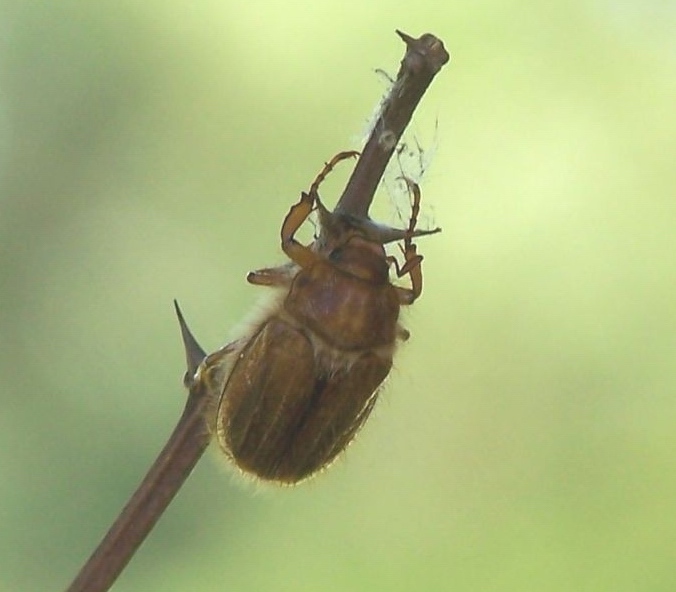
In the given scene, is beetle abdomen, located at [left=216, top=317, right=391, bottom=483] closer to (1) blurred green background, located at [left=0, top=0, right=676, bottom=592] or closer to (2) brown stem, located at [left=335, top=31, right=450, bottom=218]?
(2) brown stem, located at [left=335, top=31, right=450, bottom=218]

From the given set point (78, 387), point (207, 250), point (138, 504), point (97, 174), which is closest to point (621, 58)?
point (207, 250)

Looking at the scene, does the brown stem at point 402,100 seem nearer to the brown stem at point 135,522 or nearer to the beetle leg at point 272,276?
the brown stem at point 135,522

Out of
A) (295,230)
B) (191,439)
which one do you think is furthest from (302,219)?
(191,439)

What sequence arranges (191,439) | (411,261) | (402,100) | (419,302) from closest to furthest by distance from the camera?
1. (402,100)
2. (191,439)
3. (411,261)
4. (419,302)

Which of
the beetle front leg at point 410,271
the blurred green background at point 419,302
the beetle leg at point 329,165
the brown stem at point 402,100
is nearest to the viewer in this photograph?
the brown stem at point 402,100

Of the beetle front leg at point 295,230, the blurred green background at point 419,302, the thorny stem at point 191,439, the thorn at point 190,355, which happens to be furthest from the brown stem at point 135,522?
the blurred green background at point 419,302

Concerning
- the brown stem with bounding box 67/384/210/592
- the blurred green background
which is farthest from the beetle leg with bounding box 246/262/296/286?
the blurred green background

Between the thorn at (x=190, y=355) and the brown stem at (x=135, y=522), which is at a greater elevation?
the thorn at (x=190, y=355)

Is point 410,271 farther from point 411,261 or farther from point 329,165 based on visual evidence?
point 329,165
